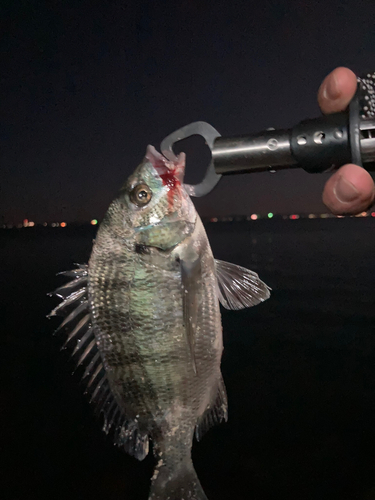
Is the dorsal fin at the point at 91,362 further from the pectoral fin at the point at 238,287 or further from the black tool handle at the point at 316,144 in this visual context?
the black tool handle at the point at 316,144

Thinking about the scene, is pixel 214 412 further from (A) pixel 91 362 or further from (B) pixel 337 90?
(B) pixel 337 90

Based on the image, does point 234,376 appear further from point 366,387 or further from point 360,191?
point 360,191

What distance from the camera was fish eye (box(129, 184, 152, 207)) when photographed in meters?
2.42

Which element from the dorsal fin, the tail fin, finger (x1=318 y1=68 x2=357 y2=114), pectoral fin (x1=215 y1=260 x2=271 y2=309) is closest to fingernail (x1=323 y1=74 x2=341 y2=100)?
finger (x1=318 y1=68 x2=357 y2=114)

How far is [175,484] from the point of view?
7.64 feet

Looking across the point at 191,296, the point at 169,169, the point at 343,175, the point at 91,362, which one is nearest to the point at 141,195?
the point at 169,169

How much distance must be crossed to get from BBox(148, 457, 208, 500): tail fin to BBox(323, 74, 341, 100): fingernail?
2.28 metres

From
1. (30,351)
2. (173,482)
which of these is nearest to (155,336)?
(173,482)

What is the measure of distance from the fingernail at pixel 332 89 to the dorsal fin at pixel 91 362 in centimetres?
169

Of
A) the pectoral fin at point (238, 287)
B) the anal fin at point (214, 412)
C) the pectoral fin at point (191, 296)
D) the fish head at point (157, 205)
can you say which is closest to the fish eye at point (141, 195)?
the fish head at point (157, 205)

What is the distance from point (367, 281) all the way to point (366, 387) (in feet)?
41.5

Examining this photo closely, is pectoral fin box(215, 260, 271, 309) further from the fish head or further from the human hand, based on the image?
the human hand

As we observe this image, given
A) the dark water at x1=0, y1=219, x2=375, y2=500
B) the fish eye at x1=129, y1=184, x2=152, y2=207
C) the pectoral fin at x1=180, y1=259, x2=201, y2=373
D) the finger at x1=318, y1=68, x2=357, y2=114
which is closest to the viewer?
the finger at x1=318, y1=68, x2=357, y2=114

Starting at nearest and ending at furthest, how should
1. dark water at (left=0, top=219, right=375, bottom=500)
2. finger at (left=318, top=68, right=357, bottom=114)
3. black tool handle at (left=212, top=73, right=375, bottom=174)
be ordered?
black tool handle at (left=212, top=73, right=375, bottom=174), finger at (left=318, top=68, right=357, bottom=114), dark water at (left=0, top=219, right=375, bottom=500)
